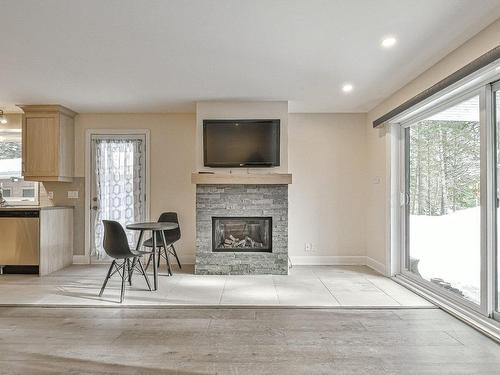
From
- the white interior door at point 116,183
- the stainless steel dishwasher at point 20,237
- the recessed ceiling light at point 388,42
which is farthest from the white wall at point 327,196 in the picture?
the stainless steel dishwasher at point 20,237

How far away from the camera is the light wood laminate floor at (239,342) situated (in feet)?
7.72

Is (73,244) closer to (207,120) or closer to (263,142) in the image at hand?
(207,120)

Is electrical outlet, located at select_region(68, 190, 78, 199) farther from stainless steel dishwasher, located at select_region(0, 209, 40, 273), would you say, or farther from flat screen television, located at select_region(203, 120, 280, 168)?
flat screen television, located at select_region(203, 120, 280, 168)

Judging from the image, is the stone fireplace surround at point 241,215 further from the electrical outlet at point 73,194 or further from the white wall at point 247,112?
the electrical outlet at point 73,194

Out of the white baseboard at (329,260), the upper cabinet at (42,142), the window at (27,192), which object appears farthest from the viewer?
the window at (27,192)

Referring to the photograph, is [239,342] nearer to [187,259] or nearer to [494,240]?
[494,240]

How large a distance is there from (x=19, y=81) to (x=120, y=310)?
2859 mm

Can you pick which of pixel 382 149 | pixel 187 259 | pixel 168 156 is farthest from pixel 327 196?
pixel 168 156

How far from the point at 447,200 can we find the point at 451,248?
19.2 inches

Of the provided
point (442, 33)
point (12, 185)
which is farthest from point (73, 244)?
point (442, 33)

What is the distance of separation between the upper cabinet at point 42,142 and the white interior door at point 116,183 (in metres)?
0.56

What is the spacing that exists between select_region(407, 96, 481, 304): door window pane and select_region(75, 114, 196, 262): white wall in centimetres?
321

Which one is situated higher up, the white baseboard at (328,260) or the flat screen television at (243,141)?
the flat screen television at (243,141)

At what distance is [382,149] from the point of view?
504 centimetres
